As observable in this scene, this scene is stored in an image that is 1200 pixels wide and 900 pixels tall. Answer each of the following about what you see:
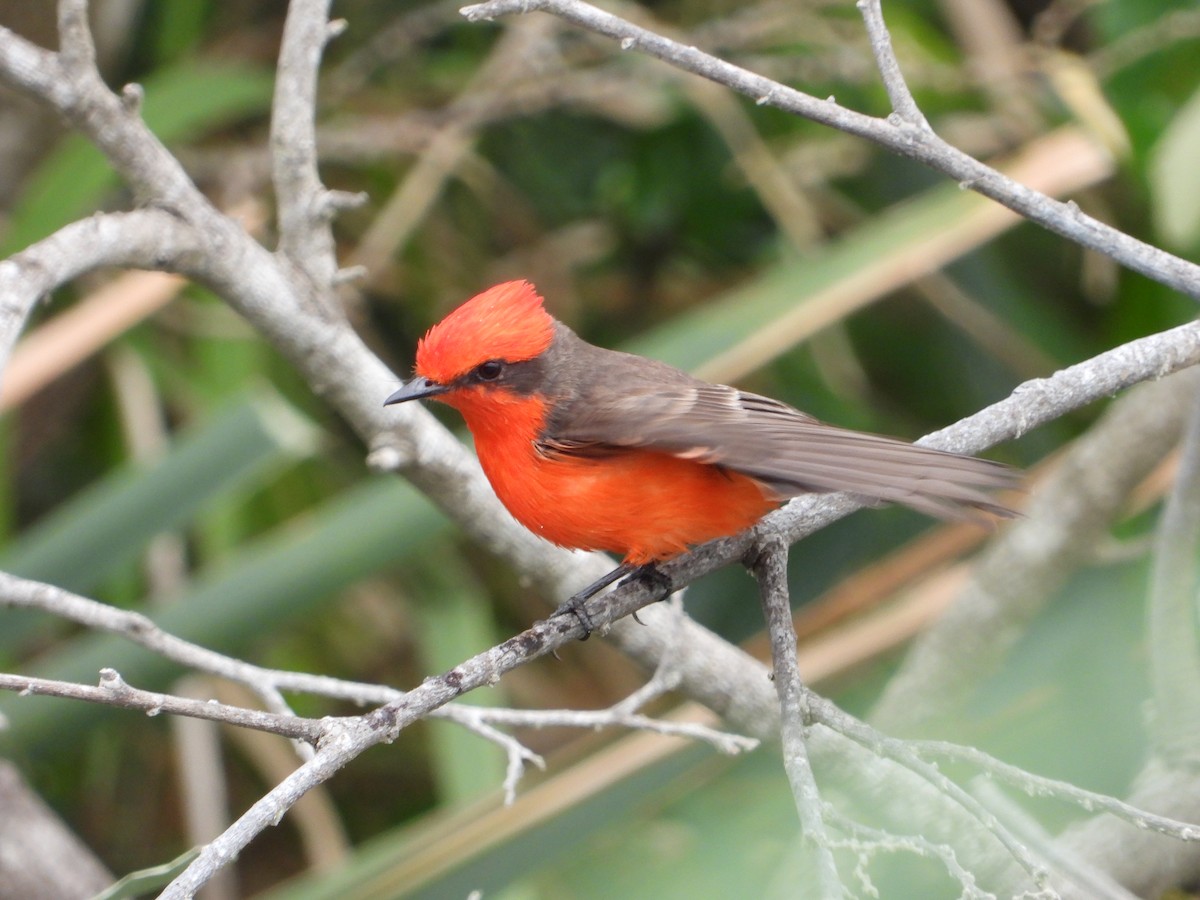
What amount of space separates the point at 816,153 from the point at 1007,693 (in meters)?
2.85

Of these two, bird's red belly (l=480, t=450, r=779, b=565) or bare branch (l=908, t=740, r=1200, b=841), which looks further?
bird's red belly (l=480, t=450, r=779, b=565)

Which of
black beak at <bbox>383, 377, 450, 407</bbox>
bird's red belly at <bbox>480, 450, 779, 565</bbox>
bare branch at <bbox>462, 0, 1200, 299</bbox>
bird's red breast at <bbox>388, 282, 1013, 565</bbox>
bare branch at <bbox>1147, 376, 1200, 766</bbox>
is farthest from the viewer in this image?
bare branch at <bbox>1147, 376, 1200, 766</bbox>

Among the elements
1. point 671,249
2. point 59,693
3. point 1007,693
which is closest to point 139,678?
point 59,693

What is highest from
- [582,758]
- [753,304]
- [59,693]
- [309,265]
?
[753,304]

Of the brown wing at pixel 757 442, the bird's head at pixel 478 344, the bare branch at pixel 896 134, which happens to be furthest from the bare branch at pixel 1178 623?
the bird's head at pixel 478 344

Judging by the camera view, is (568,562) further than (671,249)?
No

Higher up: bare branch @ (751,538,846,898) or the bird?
the bird

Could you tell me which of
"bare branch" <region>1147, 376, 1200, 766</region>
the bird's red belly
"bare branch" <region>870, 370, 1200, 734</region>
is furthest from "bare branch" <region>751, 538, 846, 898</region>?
"bare branch" <region>870, 370, 1200, 734</region>

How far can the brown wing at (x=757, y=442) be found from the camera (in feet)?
5.43

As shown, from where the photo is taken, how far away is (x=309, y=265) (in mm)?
2436

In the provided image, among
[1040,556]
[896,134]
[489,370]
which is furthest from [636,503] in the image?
[1040,556]

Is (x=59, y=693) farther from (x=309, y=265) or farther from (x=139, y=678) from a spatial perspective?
(x=139, y=678)

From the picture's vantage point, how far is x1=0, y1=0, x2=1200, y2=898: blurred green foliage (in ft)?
9.99

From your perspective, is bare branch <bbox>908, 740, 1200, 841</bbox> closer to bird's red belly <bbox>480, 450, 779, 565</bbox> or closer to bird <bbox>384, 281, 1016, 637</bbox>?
bird <bbox>384, 281, 1016, 637</bbox>
